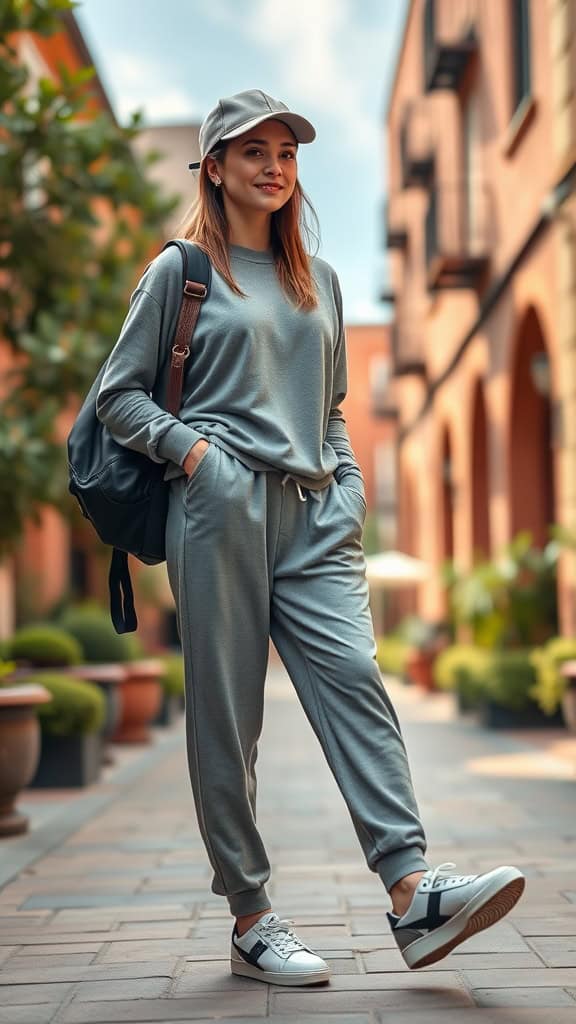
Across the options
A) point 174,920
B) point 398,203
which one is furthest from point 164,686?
point 398,203

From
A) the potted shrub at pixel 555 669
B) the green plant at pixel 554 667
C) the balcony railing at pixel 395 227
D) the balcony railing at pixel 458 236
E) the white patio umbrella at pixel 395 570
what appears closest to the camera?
the potted shrub at pixel 555 669

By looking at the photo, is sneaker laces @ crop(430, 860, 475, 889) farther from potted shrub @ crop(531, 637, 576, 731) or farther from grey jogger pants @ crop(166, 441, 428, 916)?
potted shrub @ crop(531, 637, 576, 731)

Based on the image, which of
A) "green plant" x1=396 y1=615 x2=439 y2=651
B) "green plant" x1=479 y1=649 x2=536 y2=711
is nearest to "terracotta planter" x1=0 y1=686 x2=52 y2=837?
"green plant" x1=479 y1=649 x2=536 y2=711

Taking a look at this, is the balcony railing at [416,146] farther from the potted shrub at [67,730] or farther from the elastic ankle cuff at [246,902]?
the elastic ankle cuff at [246,902]

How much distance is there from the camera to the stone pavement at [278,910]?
290cm

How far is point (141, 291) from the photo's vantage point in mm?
3121

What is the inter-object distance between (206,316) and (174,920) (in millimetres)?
1877

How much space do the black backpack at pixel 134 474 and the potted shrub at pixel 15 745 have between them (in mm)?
2766

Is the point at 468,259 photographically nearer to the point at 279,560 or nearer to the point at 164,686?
the point at 164,686

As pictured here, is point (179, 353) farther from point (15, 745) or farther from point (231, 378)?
point (15, 745)

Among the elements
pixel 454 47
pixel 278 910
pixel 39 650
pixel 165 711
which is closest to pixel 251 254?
pixel 278 910

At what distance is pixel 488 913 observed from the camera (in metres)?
2.76

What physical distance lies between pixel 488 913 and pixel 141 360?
1.43m

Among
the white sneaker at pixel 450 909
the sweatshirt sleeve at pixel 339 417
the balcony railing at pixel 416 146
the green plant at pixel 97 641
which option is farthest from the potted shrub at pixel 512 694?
the balcony railing at pixel 416 146
